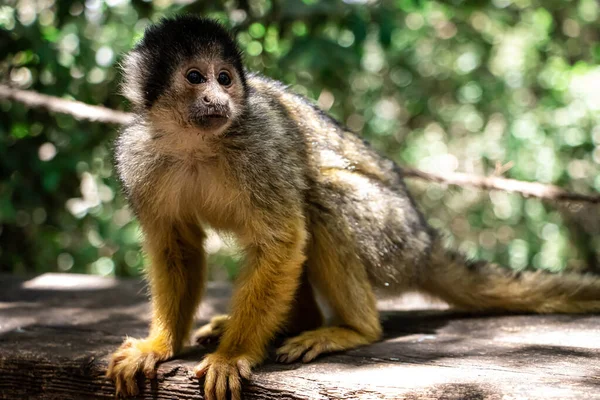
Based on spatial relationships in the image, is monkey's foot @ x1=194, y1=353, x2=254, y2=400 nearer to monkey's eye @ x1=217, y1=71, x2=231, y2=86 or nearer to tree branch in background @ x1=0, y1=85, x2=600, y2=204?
monkey's eye @ x1=217, y1=71, x2=231, y2=86

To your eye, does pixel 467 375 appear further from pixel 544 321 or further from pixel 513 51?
pixel 513 51

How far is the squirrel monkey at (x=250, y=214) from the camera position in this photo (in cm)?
284

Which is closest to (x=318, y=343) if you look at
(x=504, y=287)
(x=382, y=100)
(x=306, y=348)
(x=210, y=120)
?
(x=306, y=348)

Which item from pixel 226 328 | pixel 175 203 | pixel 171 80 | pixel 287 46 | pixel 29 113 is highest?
pixel 287 46

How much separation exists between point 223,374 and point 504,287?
1.83 meters

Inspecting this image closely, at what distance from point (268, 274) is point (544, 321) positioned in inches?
62.7

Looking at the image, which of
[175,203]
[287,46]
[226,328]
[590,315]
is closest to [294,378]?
[226,328]

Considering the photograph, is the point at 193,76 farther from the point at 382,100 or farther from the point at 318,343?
the point at 382,100

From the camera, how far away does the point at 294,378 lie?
2.51 m

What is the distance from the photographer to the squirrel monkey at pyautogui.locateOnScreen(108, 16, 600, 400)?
284cm

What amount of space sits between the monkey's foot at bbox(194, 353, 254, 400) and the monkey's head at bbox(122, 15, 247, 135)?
99 cm

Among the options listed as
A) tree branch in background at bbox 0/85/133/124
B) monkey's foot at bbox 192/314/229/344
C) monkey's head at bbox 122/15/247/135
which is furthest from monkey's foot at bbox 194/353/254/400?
tree branch in background at bbox 0/85/133/124

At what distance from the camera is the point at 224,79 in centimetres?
295

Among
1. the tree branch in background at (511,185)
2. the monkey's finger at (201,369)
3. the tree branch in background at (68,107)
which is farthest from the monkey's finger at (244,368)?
the tree branch in background at (511,185)
